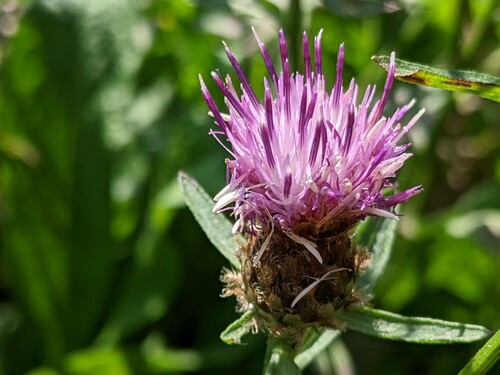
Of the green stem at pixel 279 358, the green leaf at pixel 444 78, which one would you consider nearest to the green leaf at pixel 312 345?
the green stem at pixel 279 358

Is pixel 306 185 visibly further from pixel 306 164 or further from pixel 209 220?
pixel 209 220

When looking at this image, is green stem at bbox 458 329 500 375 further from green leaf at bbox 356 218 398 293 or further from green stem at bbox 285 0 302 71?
green stem at bbox 285 0 302 71

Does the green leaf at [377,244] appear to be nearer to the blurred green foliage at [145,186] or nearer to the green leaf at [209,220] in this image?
the green leaf at [209,220]

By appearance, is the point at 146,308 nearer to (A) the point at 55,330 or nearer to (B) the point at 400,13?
(A) the point at 55,330

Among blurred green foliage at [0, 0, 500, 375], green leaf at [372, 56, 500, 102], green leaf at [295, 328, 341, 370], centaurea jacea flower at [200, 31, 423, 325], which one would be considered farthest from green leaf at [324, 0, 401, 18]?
green leaf at [295, 328, 341, 370]

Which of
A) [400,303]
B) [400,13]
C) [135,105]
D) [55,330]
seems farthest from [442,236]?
[55,330]
